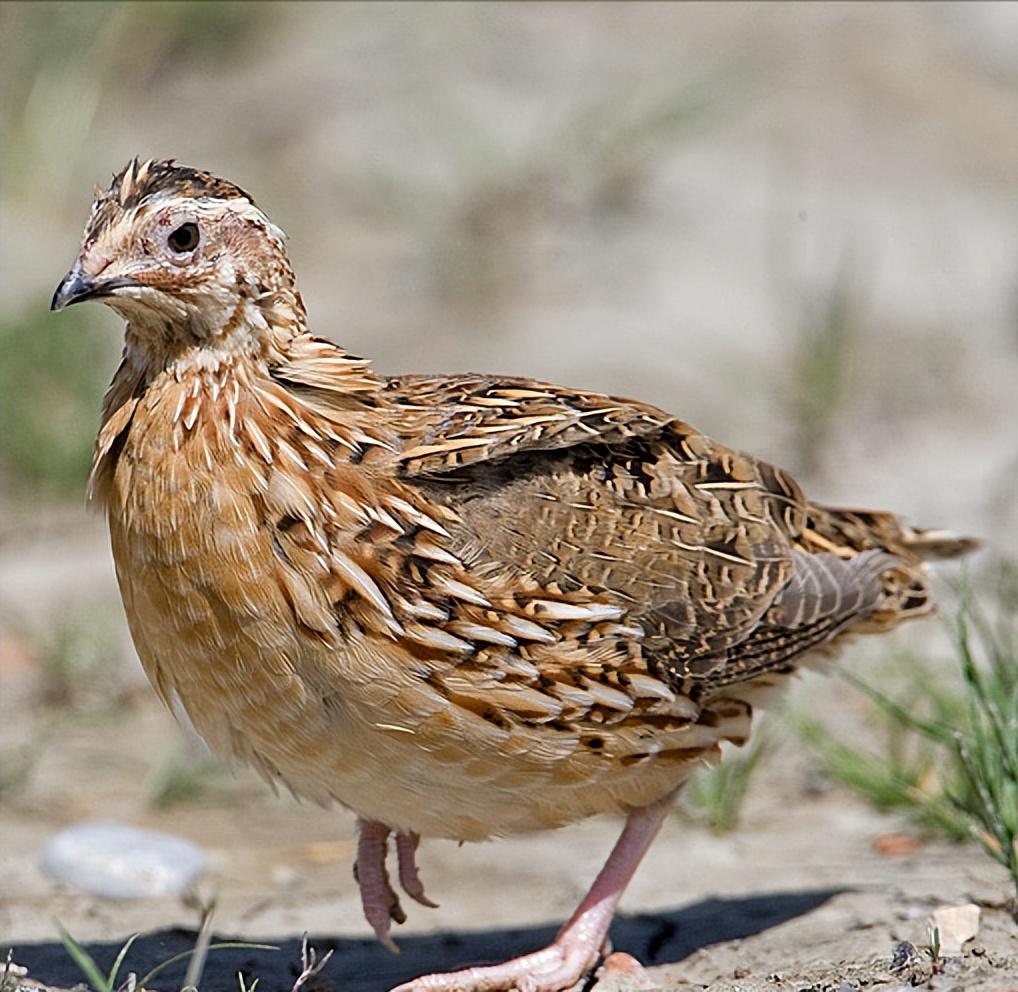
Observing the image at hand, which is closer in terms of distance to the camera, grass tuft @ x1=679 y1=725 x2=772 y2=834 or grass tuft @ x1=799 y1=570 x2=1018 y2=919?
grass tuft @ x1=799 y1=570 x2=1018 y2=919

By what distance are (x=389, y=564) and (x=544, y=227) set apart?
24.4 feet

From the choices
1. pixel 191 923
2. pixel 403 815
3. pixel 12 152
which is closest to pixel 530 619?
pixel 403 815

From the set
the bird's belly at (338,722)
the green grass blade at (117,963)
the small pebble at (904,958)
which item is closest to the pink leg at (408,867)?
the bird's belly at (338,722)

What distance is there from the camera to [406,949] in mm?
5824

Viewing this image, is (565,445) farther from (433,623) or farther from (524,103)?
(524,103)

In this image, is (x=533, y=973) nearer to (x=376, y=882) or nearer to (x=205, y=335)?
(x=376, y=882)

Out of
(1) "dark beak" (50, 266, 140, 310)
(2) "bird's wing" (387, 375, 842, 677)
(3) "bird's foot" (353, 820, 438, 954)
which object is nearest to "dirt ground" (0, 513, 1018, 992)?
(3) "bird's foot" (353, 820, 438, 954)

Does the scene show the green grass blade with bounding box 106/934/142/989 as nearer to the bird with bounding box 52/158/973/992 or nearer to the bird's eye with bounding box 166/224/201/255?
the bird with bounding box 52/158/973/992

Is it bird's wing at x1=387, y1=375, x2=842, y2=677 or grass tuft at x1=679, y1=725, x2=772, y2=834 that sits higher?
bird's wing at x1=387, y1=375, x2=842, y2=677

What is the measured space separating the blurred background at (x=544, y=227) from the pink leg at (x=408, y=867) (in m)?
1.55

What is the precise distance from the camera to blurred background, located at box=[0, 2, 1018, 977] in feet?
28.8

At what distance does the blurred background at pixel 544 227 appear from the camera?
28.8 feet

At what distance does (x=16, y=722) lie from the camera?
757cm

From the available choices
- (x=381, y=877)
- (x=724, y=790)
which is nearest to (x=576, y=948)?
(x=381, y=877)
